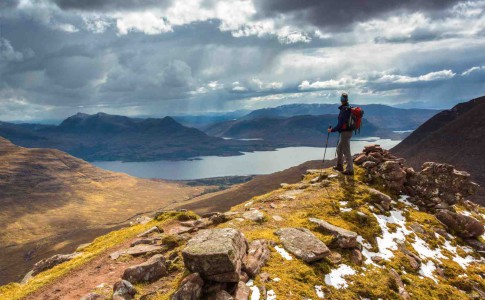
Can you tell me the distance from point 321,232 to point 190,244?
838 centimetres

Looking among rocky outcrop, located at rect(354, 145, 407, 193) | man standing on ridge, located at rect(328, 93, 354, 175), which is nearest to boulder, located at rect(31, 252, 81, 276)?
man standing on ridge, located at rect(328, 93, 354, 175)

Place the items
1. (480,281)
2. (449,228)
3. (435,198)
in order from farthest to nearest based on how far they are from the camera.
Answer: (435,198)
(449,228)
(480,281)

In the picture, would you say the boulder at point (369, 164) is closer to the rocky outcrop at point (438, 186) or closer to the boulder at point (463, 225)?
the rocky outcrop at point (438, 186)

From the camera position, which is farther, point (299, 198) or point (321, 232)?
point (299, 198)

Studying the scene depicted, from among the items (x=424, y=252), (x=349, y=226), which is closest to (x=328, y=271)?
(x=349, y=226)

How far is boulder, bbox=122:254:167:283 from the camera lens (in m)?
13.3

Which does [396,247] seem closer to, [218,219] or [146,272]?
[218,219]

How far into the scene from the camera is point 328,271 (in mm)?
14453

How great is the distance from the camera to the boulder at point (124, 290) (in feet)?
39.3

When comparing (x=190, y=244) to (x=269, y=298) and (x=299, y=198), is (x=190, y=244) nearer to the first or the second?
(x=269, y=298)

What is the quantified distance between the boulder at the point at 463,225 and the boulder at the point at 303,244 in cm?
1315

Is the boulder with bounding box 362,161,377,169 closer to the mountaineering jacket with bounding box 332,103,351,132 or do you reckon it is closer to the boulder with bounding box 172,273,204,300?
the mountaineering jacket with bounding box 332,103,351,132

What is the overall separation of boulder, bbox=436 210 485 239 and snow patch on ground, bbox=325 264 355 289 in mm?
12681

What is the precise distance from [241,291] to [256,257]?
7.70ft
